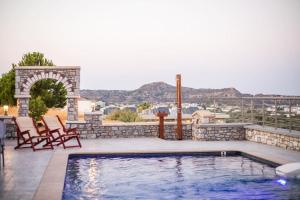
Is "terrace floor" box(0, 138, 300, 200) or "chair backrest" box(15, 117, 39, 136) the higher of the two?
"chair backrest" box(15, 117, 39, 136)

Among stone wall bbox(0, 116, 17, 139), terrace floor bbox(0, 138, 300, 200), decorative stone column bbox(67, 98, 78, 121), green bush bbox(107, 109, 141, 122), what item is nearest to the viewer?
terrace floor bbox(0, 138, 300, 200)

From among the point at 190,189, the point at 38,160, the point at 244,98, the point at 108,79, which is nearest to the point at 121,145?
the point at 38,160

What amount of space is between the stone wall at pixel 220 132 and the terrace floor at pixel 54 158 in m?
1.13

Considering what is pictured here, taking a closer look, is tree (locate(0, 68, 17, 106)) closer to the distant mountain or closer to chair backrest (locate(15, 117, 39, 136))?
the distant mountain

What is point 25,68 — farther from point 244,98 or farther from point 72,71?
point 244,98

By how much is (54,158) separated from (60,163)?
30.2 inches

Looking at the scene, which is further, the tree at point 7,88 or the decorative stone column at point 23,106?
the tree at point 7,88

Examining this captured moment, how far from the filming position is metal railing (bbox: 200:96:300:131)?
34.9 feet

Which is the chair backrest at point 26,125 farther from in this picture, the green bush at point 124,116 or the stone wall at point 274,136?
the green bush at point 124,116

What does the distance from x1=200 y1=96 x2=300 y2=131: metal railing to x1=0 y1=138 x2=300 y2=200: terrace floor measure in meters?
0.86

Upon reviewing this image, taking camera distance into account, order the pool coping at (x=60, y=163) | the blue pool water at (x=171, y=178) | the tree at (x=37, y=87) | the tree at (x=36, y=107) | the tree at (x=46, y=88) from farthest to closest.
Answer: the tree at (x=37, y=87) → the tree at (x=46, y=88) → the tree at (x=36, y=107) → the blue pool water at (x=171, y=178) → the pool coping at (x=60, y=163)

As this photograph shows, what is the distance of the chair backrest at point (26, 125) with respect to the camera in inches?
422

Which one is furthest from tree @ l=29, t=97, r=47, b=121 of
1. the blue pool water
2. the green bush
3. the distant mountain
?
the blue pool water

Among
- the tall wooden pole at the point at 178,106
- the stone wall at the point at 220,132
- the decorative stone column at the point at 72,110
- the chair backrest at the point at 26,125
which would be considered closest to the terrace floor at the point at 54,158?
the chair backrest at the point at 26,125
